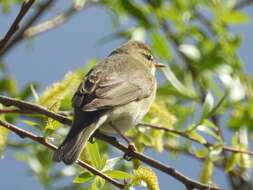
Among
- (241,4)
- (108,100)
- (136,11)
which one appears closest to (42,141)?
(108,100)

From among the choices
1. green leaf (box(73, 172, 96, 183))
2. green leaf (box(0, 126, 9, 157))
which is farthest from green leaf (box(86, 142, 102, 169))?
green leaf (box(0, 126, 9, 157))

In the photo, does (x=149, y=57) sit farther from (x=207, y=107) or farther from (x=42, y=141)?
(x=42, y=141)

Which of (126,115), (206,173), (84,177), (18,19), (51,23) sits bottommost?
(206,173)

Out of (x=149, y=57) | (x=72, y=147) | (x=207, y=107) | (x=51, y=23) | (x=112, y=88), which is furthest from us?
(x=149, y=57)

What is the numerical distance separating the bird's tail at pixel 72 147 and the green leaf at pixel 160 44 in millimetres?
841

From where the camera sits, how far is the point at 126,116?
3150 mm

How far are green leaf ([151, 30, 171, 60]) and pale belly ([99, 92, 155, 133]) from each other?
0.30m

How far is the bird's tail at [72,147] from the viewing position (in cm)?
237

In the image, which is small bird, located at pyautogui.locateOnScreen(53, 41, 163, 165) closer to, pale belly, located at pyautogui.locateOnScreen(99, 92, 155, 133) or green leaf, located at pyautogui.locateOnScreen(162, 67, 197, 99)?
pale belly, located at pyautogui.locateOnScreen(99, 92, 155, 133)

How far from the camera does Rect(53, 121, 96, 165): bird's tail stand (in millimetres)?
2371

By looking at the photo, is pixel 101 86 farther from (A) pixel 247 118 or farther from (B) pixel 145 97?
(A) pixel 247 118

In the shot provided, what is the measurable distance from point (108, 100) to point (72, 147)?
25.9 inches

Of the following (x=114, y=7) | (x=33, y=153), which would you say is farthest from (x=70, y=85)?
(x=33, y=153)

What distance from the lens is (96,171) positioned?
2.23 meters
